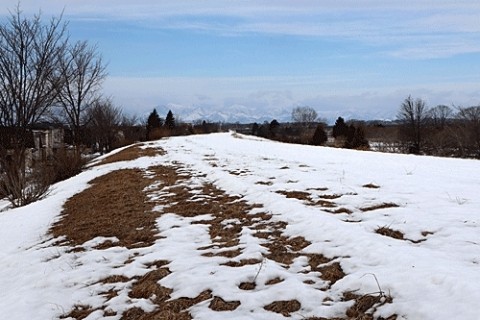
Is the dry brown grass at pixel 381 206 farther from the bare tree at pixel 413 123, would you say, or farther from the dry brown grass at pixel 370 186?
the bare tree at pixel 413 123

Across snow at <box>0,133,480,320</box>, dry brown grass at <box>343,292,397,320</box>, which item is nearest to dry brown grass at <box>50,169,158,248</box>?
snow at <box>0,133,480,320</box>

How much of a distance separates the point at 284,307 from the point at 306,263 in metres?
1.03

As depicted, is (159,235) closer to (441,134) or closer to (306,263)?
(306,263)

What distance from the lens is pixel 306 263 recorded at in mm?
4543

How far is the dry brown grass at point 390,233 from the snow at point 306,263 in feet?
0.28

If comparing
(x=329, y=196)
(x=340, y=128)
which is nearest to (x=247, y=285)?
(x=329, y=196)

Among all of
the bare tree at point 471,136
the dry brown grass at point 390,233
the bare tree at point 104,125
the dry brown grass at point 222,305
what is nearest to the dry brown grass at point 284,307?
the dry brown grass at point 222,305

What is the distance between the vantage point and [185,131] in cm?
6134

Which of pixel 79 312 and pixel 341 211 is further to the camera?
pixel 341 211

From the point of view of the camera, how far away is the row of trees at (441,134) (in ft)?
172

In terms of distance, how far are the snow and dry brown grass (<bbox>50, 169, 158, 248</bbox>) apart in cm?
26

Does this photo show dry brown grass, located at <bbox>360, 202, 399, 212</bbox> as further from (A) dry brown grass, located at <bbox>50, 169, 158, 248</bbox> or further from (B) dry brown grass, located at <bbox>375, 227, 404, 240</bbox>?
(A) dry brown grass, located at <bbox>50, 169, 158, 248</bbox>

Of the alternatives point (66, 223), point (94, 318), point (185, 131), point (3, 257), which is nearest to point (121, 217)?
point (66, 223)

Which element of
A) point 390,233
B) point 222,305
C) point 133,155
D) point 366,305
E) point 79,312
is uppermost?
point 133,155
